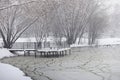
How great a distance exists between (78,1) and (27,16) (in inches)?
514

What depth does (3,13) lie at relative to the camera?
33500mm

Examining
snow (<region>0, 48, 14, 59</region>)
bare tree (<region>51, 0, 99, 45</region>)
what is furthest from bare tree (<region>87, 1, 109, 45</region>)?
snow (<region>0, 48, 14, 59</region>)

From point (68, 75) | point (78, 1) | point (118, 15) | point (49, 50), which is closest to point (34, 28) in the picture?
point (78, 1)

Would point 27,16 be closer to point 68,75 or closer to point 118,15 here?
point 68,75

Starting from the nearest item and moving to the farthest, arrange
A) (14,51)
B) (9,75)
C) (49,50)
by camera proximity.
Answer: (9,75), (49,50), (14,51)

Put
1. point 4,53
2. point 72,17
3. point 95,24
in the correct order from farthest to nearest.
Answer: point 95,24, point 72,17, point 4,53

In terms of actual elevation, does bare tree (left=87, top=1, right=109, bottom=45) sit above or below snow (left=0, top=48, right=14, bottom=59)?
above

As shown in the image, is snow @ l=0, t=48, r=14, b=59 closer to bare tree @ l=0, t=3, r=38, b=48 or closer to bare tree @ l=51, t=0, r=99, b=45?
bare tree @ l=0, t=3, r=38, b=48

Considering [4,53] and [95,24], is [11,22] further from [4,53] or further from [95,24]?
[95,24]

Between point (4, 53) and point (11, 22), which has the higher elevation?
point (11, 22)

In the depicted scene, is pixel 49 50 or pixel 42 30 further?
pixel 42 30

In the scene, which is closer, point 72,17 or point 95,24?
point 72,17

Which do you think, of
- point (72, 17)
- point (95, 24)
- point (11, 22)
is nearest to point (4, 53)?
point (11, 22)

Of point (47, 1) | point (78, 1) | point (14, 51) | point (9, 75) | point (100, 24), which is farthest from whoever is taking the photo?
point (100, 24)
